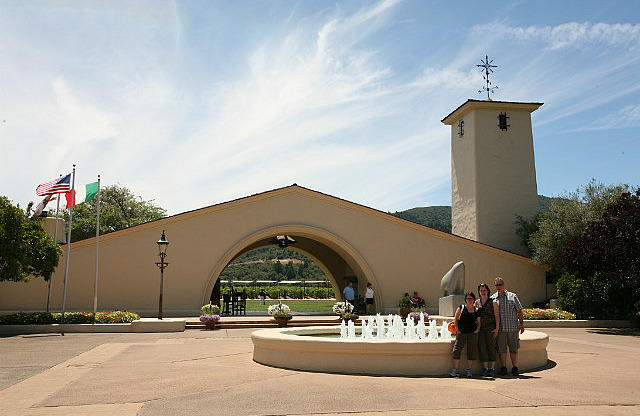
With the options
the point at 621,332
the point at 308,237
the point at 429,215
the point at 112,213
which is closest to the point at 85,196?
the point at 308,237

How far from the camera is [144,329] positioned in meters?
20.9

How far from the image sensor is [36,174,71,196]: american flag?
22.1 m

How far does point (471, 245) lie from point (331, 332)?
18.3 m

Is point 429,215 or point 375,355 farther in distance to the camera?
point 429,215

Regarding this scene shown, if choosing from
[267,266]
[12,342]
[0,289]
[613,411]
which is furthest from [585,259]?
[267,266]

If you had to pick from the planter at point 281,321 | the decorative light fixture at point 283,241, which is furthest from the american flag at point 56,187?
the decorative light fixture at point 283,241

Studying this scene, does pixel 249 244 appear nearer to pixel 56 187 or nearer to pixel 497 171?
pixel 56 187

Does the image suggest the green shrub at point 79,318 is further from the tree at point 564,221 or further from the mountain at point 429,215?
the mountain at point 429,215

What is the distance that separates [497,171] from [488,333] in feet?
85.0

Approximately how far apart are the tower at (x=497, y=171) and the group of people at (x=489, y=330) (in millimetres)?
24213

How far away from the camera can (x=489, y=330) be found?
389 inches

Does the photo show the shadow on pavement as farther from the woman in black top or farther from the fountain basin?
the woman in black top

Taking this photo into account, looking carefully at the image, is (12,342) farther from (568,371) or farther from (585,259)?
(585,259)

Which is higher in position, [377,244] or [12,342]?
[377,244]
